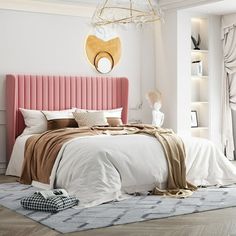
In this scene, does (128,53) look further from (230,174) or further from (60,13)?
(230,174)

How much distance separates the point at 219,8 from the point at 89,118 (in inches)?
101

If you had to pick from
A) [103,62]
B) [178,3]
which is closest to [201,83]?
[178,3]

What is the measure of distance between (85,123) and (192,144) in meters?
1.59

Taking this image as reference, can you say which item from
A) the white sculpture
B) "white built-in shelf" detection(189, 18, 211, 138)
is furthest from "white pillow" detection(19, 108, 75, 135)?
"white built-in shelf" detection(189, 18, 211, 138)

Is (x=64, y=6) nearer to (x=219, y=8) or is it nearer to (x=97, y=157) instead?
(x=219, y=8)

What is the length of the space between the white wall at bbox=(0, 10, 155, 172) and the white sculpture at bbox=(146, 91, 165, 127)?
39 centimetres

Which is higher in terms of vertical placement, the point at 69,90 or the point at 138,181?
the point at 69,90

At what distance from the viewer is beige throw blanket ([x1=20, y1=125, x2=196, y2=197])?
590 centimetres

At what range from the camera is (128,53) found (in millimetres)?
8641

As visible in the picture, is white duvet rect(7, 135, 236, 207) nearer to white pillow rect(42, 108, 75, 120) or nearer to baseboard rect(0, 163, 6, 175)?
white pillow rect(42, 108, 75, 120)

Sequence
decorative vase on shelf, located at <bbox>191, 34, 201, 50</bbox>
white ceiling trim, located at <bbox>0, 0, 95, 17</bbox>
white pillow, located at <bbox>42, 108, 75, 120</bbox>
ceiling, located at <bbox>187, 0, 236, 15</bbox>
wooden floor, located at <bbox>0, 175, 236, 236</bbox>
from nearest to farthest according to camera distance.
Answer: wooden floor, located at <bbox>0, 175, 236, 236</bbox> < white pillow, located at <bbox>42, 108, 75, 120</bbox> < white ceiling trim, located at <bbox>0, 0, 95, 17</bbox> < ceiling, located at <bbox>187, 0, 236, 15</bbox> < decorative vase on shelf, located at <bbox>191, 34, 201, 50</bbox>

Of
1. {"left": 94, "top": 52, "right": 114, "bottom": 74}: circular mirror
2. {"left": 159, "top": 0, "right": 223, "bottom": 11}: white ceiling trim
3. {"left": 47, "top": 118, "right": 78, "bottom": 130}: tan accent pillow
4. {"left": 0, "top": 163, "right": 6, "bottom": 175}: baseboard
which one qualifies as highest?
{"left": 159, "top": 0, "right": 223, "bottom": 11}: white ceiling trim

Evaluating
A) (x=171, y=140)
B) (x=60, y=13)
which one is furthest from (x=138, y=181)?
(x=60, y=13)

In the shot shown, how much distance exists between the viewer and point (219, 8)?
8.16 metres
